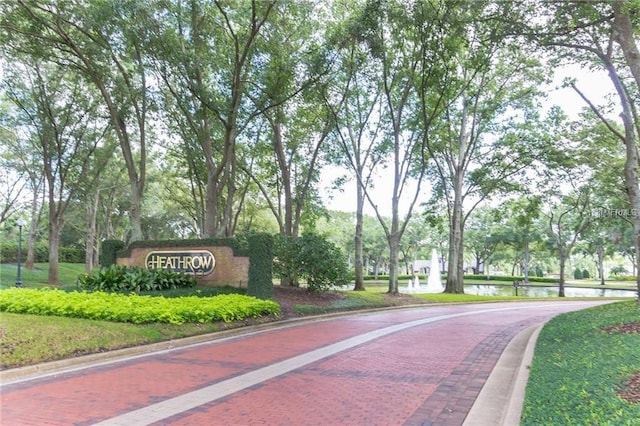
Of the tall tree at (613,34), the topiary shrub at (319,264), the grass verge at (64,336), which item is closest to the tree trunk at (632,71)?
the tall tree at (613,34)

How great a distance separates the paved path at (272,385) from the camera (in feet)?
17.0

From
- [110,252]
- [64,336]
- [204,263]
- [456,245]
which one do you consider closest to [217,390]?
[64,336]

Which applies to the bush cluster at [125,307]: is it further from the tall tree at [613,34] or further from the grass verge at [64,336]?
the tall tree at [613,34]

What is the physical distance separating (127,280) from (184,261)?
2399 mm

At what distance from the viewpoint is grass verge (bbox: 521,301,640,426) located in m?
4.48

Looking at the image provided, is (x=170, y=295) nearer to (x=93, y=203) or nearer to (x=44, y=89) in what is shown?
(x=44, y=89)

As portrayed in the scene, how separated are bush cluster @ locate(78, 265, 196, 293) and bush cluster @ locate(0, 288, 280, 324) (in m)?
2.16

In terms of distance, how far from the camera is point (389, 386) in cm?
654

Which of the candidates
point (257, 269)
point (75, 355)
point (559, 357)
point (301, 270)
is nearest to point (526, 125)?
point (301, 270)

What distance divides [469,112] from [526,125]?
11.1ft

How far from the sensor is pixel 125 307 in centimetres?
1079

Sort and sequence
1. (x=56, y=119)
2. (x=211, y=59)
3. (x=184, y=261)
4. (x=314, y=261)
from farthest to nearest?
(x=56, y=119) < (x=314, y=261) < (x=211, y=59) < (x=184, y=261)

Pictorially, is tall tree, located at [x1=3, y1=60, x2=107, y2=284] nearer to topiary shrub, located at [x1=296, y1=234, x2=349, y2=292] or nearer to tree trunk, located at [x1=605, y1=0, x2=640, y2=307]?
topiary shrub, located at [x1=296, y1=234, x2=349, y2=292]

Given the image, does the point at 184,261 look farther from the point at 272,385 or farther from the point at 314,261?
the point at 272,385
